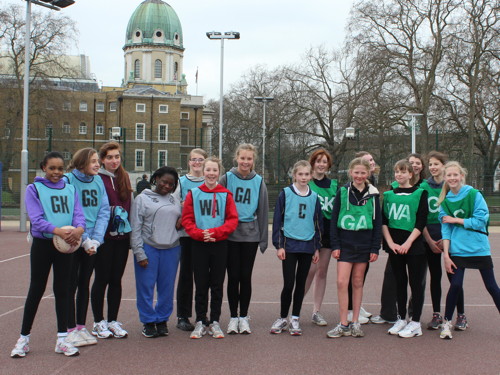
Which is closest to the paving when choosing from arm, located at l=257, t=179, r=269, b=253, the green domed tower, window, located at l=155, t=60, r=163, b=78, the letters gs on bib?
arm, located at l=257, t=179, r=269, b=253

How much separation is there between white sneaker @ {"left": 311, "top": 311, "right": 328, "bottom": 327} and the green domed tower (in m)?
81.6

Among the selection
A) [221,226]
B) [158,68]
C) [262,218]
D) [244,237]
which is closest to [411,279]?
[262,218]

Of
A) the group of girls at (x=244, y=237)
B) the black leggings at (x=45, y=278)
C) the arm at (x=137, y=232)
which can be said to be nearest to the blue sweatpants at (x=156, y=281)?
the group of girls at (x=244, y=237)

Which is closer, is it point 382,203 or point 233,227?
point 233,227

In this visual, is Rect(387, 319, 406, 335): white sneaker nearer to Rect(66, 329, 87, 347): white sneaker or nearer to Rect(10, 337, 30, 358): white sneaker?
Rect(66, 329, 87, 347): white sneaker

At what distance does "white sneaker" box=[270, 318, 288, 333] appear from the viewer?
19.4 ft

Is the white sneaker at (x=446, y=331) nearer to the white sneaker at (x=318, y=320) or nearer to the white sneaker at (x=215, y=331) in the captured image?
the white sneaker at (x=318, y=320)

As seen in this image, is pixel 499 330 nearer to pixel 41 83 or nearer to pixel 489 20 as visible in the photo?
pixel 489 20

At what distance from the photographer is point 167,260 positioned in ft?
19.5

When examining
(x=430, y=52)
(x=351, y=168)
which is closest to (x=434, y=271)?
(x=351, y=168)

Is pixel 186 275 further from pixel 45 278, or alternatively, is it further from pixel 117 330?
pixel 45 278

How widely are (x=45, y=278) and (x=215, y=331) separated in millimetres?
1667

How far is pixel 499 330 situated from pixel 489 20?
1196 inches

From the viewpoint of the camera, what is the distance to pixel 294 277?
6.06 meters
